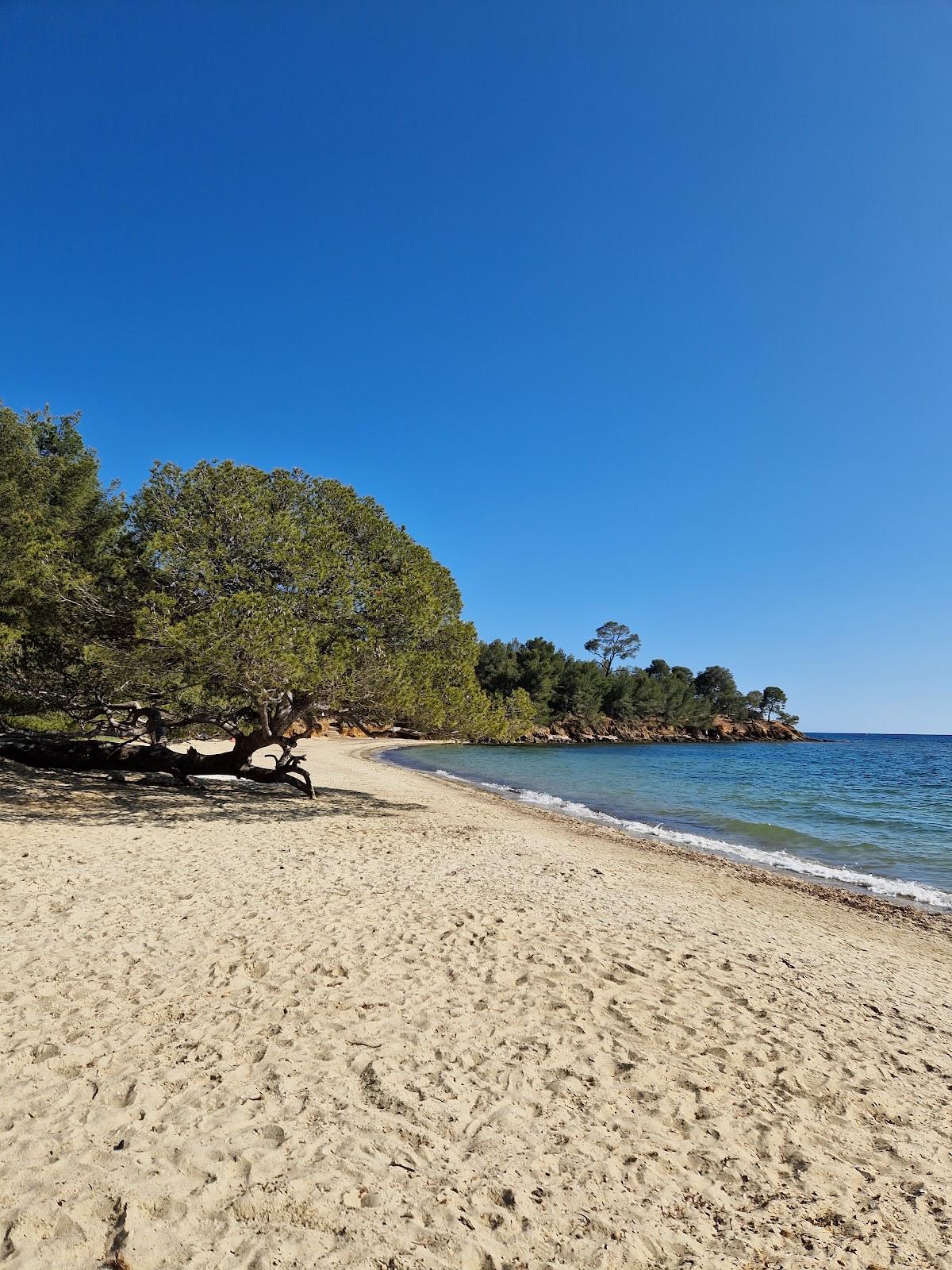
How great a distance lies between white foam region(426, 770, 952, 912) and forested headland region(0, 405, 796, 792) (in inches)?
198

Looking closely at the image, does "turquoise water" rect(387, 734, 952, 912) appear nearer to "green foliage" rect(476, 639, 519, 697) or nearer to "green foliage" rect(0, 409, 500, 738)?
"green foliage" rect(0, 409, 500, 738)

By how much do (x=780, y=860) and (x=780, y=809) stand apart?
10.6 m

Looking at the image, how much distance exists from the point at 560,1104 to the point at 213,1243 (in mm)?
2266

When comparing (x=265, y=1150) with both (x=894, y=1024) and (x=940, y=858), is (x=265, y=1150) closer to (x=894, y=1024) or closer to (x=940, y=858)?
(x=894, y=1024)

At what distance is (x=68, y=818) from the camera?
473 inches

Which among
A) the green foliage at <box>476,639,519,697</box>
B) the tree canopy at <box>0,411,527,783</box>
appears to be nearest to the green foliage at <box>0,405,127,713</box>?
the tree canopy at <box>0,411,527,783</box>

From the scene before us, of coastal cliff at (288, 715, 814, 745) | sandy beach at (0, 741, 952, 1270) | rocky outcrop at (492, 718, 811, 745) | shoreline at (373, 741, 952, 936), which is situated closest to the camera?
sandy beach at (0, 741, 952, 1270)

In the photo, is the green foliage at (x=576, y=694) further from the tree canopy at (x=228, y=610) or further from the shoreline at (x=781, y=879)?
the tree canopy at (x=228, y=610)

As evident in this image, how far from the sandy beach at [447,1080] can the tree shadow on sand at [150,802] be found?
3610 mm

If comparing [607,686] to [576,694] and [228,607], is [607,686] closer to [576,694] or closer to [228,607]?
[576,694]

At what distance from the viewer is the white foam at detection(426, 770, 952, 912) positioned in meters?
12.9

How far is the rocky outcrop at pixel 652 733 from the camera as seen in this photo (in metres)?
88.6

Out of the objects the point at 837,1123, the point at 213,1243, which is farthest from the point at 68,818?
the point at 837,1123

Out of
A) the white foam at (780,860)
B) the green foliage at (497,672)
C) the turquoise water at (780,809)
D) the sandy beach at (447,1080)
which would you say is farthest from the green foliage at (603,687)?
the sandy beach at (447,1080)
